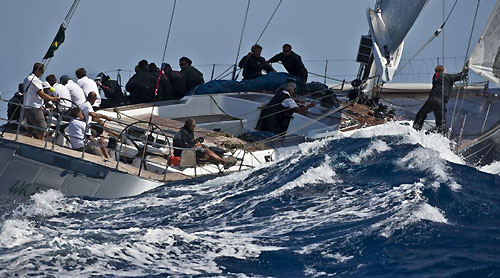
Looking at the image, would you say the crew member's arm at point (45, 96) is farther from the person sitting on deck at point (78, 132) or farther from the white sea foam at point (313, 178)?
the white sea foam at point (313, 178)

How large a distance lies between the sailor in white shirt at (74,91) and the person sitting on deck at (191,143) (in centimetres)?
159

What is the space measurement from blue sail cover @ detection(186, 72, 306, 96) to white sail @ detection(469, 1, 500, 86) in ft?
9.51

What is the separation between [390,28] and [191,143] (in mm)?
3646

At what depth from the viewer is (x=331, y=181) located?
12109mm

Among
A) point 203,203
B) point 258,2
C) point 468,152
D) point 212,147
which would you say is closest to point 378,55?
point 468,152

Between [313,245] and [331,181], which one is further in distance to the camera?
[331,181]

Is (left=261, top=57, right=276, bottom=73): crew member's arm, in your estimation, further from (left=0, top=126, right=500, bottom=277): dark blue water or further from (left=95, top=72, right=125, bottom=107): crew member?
(left=0, top=126, right=500, bottom=277): dark blue water

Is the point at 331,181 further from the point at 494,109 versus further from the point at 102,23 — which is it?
the point at 102,23

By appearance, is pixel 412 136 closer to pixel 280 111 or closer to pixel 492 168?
pixel 492 168

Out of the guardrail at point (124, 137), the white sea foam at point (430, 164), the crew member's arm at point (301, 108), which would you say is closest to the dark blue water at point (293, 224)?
the white sea foam at point (430, 164)

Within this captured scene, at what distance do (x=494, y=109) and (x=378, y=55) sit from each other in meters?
1.84

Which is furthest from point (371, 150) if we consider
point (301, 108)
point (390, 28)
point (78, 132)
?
point (78, 132)

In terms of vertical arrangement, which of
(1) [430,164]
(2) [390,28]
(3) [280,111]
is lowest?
(1) [430,164]

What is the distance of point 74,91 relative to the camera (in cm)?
1389
